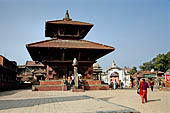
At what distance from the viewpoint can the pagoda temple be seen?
65.5 feet

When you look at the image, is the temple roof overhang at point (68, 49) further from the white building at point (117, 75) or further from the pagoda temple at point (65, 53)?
the white building at point (117, 75)

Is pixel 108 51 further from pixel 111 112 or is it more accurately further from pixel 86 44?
pixel 111 112

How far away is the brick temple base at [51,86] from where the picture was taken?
61.5ft

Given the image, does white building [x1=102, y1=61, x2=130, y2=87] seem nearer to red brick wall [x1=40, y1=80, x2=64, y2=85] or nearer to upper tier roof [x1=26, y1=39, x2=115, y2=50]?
upper tier roof [x1=26, y1=39, x2=115, y2=50]

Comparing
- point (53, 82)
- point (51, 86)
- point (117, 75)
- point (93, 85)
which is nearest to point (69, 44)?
point (53, 82)

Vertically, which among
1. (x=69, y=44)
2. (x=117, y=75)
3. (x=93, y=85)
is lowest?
(x=93, y=85)

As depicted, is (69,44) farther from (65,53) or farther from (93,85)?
(93,85)

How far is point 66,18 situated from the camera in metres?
24.8

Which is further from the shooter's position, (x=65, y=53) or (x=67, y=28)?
(x=67, y=28)

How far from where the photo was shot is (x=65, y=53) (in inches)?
835

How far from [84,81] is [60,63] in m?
3.59

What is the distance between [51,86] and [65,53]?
4.31 metres

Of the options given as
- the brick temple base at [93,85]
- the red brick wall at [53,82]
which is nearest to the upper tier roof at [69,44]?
the red brick wall at [53,82]

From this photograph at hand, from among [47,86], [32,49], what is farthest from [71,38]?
[47,86]
